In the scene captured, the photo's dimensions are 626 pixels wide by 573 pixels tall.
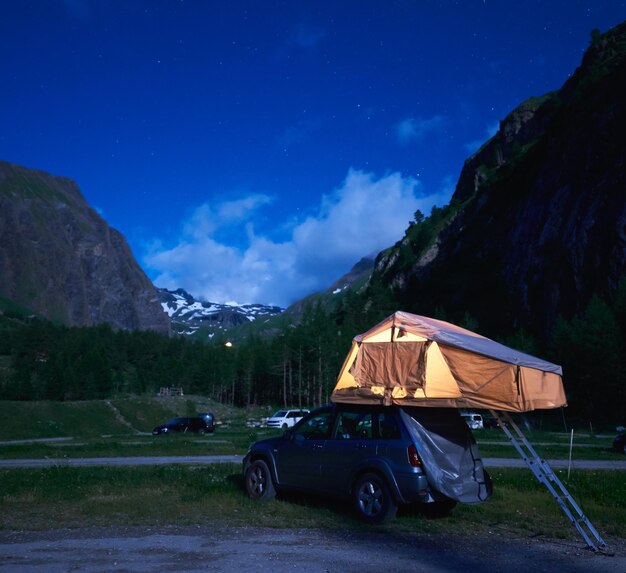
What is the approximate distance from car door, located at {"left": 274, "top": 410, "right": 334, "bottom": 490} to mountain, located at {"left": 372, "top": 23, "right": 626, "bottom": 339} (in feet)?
169

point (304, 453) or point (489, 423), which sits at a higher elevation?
point (304, 453)

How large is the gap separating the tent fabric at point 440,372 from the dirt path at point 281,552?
2.10 metres

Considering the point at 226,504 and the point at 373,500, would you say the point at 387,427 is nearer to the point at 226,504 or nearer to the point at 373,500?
the point at 373,500

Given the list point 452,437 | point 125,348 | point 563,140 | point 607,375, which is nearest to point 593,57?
point 563,140

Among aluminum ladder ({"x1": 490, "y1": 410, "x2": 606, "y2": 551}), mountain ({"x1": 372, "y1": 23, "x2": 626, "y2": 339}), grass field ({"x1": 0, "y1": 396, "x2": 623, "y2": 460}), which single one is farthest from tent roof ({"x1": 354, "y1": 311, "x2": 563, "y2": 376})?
mountain ({"x1": 372, "y1": 23, "x2": 626, "y2": 339})

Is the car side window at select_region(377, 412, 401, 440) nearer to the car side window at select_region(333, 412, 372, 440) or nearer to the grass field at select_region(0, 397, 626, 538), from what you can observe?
the car side window at select_region(333, 412, 372, 440)

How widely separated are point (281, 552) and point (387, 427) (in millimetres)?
2911

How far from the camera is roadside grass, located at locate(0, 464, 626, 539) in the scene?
9180 millimetres

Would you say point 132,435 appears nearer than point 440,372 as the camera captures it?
No

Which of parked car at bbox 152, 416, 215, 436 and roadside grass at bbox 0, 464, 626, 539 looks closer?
roadside grass at bbox 0, 464, 626, 539

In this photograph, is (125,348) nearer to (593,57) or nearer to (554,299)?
(554,299)

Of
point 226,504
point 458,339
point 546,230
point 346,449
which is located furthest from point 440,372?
point 546,230

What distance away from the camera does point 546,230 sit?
70.9 meters

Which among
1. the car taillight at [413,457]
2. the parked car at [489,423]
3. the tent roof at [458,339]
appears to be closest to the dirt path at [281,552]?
the car taillight at [413,457]
